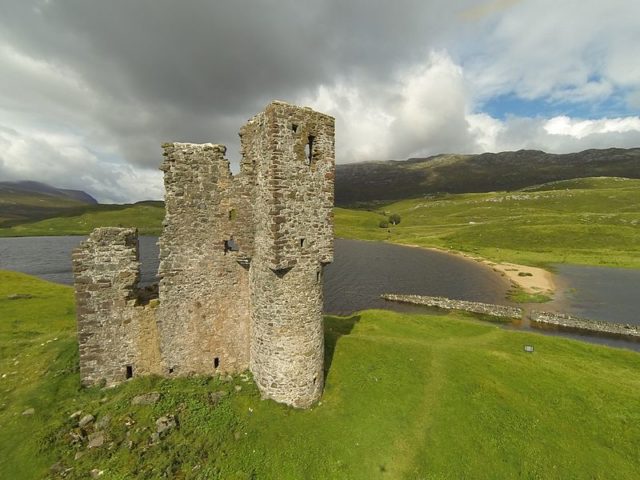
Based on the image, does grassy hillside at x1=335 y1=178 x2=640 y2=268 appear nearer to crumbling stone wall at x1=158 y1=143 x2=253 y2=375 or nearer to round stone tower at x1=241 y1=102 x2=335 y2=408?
round stone tower at x1=241 y1=102 x2=335 y2=408

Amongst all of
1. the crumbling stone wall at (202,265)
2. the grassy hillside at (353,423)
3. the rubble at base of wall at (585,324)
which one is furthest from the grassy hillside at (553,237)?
the crumbling stone wall at (202,265)

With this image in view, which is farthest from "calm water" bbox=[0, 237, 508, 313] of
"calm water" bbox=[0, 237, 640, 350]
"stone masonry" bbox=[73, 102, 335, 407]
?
"stone masonry" bbox=[73, 102, 335, 407]

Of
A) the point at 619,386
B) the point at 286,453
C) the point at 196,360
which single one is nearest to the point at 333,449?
the point at 286,453

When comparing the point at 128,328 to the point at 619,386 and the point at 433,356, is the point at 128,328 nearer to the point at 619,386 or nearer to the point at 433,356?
the point at 433,356

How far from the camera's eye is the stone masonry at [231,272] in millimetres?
16938

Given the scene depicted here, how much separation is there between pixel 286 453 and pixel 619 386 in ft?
75.0

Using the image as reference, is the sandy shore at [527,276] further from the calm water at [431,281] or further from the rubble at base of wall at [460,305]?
the rubble at base of wall at [460,305]

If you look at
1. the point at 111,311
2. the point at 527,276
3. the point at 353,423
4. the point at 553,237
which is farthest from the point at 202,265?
the point at 553,237

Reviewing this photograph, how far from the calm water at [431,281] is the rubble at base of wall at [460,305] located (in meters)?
2.52

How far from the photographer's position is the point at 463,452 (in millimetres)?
16875

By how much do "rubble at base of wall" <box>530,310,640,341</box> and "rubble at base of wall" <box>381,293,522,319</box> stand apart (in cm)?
324

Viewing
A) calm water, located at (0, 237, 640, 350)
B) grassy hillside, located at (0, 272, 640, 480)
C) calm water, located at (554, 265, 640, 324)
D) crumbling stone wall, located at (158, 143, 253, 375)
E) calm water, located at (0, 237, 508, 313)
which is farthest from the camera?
calm water, located at (0, 237, 508, 313)

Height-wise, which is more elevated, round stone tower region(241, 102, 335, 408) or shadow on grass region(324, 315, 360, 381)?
round stone tower region(241, 102, 335, 408)

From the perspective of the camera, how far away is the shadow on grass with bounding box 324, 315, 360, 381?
2250cm
